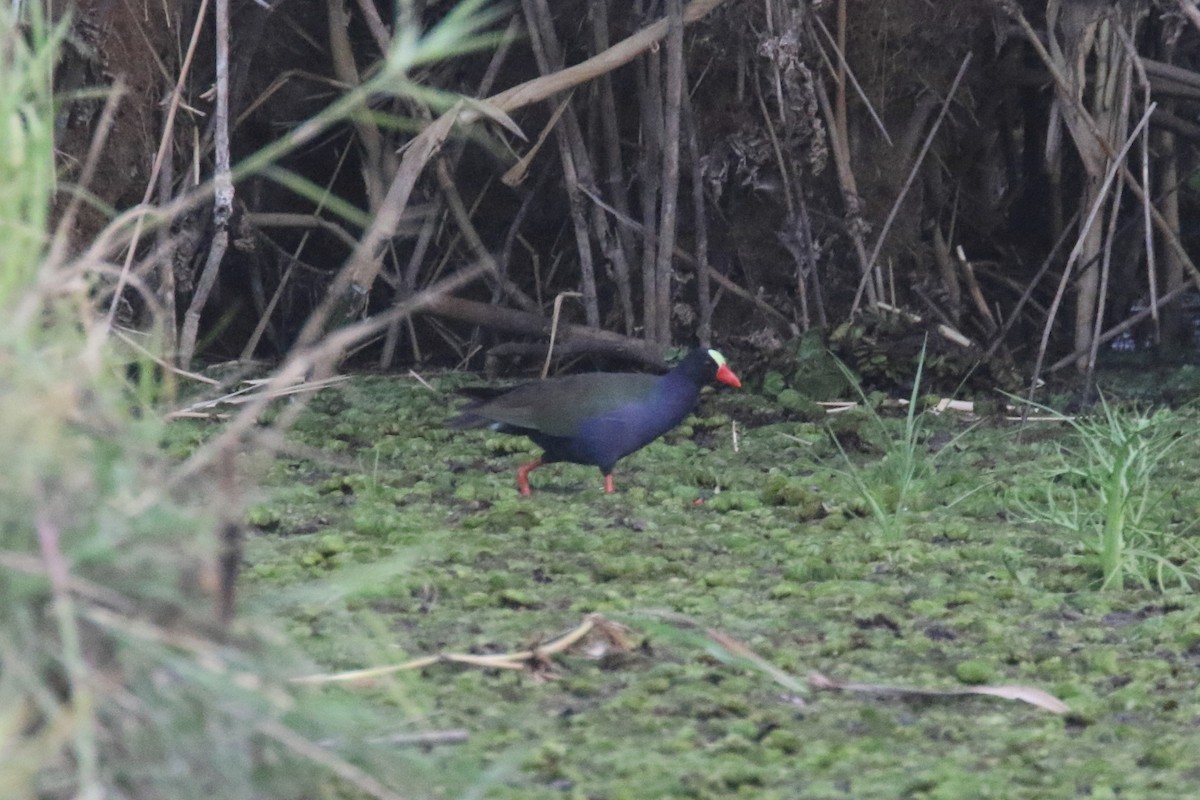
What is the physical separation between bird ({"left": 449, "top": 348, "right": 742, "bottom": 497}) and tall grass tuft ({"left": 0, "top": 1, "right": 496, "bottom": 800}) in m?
2.69

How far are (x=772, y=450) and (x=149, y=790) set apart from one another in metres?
3.37

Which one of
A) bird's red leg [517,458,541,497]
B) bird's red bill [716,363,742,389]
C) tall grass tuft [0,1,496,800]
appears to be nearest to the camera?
tall grass tuft [0,1,496,800]

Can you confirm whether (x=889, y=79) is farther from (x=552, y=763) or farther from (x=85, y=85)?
(x=552, y=763)

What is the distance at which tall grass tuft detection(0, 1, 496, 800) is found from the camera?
1.42 m

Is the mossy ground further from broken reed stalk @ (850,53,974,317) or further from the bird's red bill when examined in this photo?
broken reed stalk @ (850,53,974,317)

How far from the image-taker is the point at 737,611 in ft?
10.0

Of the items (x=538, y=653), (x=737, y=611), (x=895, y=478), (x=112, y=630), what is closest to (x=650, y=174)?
(x=895, y=478)

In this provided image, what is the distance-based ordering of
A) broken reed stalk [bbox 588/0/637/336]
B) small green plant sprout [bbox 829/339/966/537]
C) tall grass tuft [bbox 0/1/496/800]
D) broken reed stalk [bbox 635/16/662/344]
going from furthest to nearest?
1. broken reed stalk [bbox 588/0/637/336]
2. broken reed stalk [bbox 635/16/662/344]
3. small green plant sprout [bbox 829/339/966/537]
4. tall grass tuft [bbox 0/1/496/800]

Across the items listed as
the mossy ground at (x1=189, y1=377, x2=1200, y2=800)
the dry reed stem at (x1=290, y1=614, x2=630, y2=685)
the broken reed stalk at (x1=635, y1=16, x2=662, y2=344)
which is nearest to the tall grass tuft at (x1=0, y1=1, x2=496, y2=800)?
the mossy ground at (x1=189, y1=377, x2=1200, y2=800)

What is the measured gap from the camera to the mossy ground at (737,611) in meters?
2.22

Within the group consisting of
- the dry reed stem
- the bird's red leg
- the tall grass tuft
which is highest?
the tall grass tuft

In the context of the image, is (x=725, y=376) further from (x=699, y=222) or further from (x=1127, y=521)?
(x=1127, y=521)

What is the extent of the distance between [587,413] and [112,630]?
2923 millimetres

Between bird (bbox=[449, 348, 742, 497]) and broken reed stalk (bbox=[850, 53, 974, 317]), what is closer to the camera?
bird (bbox=[449, 348, 742, 497])
